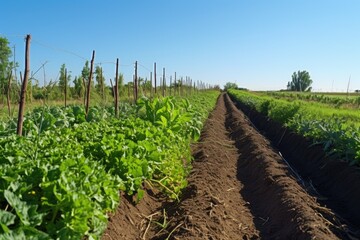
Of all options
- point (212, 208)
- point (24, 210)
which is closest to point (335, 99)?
point (212, 208)

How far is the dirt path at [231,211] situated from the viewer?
5.02 m

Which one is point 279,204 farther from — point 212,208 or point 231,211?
point 212,208

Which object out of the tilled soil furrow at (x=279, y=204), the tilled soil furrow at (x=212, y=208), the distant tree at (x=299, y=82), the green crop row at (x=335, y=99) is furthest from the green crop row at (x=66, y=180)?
the distant tree at (x=299, y=82)

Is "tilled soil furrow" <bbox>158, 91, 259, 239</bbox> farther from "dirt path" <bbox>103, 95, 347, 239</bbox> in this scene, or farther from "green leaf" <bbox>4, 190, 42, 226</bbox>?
"green leaf" <bbox>4, 190, 42, 226</bbox>

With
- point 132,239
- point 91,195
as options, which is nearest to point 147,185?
point 132,239

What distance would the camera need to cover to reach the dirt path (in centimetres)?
502

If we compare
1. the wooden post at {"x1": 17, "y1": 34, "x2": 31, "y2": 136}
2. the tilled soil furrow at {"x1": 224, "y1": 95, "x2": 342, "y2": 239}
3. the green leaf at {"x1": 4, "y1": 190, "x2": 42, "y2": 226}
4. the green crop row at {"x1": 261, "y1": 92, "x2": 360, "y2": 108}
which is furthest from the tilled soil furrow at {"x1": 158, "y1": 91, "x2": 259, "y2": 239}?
the green crop row at {"x1": 261, "y1": 92, "x2": 360, "y2": 108}

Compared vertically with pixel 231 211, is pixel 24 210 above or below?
above

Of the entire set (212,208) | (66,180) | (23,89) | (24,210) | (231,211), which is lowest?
(231,211)

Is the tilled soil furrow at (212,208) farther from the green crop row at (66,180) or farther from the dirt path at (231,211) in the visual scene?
the green crop row at (66,180)

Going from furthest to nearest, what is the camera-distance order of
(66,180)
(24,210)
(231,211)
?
(231,211)
(66,180)
(24,210)

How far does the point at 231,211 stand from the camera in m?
6.34

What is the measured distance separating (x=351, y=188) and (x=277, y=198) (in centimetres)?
162

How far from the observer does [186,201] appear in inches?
239
